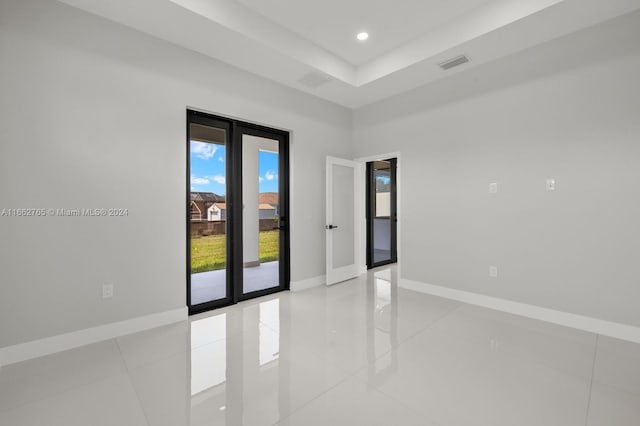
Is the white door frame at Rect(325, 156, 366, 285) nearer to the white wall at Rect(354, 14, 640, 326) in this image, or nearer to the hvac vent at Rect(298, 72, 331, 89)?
the white wall at Rect(354, 14, 640, 326)

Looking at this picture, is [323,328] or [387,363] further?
[323,328]

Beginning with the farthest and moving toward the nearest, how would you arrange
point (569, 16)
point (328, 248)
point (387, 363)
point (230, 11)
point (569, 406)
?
point (328, 248)
point (230, 11)
point (569, 16)
point (387, 363)
point (569, 406)

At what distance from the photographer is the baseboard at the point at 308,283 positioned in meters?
4.21

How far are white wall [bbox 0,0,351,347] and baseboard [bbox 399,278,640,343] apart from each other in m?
3.36

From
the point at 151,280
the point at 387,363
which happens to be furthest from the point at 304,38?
the point at 387,363

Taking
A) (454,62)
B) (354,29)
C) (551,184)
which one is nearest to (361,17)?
(354,29)

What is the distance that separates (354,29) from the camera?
3221mm

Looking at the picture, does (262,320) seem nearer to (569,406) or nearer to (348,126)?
(569,406)

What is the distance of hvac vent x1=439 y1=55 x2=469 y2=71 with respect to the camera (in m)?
3.30

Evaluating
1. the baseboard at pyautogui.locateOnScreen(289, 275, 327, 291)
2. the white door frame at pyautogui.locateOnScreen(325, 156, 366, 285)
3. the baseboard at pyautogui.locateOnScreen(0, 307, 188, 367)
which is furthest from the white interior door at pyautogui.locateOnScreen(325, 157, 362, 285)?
the baseboard at pyautogui.locateOnScreen(0, 307, 188, 367)

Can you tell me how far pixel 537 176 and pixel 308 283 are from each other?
3.26 meters

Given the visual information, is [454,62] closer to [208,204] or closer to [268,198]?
[268,198]

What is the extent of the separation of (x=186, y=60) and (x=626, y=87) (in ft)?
14.6

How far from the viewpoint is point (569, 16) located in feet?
8.46
